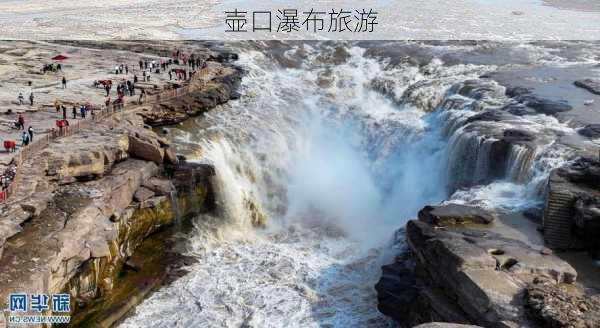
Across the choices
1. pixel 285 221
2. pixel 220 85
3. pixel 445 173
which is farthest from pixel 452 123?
pixel 220 85

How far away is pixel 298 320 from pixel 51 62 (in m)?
30.3

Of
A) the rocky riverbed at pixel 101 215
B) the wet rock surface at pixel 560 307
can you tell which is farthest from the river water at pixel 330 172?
the wet rock surface at pixel 560 307

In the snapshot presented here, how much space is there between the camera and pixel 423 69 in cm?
4466

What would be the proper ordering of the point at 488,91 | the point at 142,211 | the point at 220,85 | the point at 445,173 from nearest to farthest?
the point at 142,211 → the point at 445,173 → the point at 488,91 → the point at 220,85

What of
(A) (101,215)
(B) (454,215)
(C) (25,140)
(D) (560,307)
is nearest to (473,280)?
(D) (560,307)

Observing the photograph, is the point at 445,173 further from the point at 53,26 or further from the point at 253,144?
the point at 53,26

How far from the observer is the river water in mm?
23078

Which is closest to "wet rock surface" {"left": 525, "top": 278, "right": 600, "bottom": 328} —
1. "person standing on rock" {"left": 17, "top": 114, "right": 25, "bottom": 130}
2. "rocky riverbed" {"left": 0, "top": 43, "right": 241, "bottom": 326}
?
"rocky riverbed" {"left": 0, "top": 43, "right": 241, "bottom": 326}

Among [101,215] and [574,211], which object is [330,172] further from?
[574,211]

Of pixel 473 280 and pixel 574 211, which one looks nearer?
pixel 473 280

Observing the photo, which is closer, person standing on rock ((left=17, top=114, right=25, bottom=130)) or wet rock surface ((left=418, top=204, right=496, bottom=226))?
wet rock surface ((left=418, top=204, right=496, bottom=226))

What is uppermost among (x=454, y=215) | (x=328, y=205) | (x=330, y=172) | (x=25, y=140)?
(x=25, y=140)

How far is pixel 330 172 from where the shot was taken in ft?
117

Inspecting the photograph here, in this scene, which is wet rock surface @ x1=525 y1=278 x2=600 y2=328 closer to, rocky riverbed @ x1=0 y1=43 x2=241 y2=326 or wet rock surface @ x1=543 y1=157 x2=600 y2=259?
wet rock surface @ x1=543 y1=157 x2=600 y2=259
